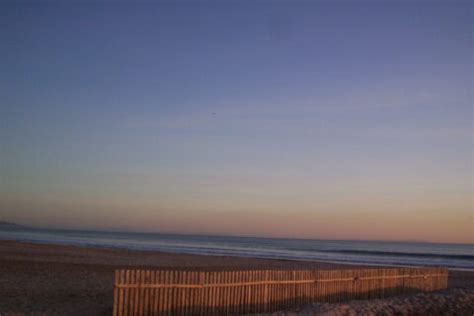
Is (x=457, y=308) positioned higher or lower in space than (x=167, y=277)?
lower

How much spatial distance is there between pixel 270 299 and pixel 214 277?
2173mm

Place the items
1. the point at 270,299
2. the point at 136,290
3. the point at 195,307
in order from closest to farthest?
the point at 136,290, the point at 195,307, the point at 270,299

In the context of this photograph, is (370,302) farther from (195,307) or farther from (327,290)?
(195,307)

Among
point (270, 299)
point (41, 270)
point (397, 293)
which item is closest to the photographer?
point (270, 299)

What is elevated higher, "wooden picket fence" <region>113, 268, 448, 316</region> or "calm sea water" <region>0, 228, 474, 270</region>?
"wooden picket fence" <region>113, 268, 448, 316</region>

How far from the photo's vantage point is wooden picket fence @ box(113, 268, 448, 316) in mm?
11453

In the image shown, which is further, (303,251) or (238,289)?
(303,251)

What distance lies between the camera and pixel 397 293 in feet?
59.4

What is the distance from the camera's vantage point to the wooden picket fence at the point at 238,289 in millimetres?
11453

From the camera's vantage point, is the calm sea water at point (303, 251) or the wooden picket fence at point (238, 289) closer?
the wooden picket fence at point (238, 289)

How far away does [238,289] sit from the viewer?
1327cm

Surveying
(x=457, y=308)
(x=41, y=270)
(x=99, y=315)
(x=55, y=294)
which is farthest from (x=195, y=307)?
(x=41, y=270)

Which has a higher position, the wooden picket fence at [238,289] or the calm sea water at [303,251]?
the wooden picket fence at [238,289]

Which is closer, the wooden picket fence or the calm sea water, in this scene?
the wooden picket fence
